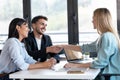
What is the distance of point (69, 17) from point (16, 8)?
1.01 meters

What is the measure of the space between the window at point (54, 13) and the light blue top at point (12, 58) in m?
2.18

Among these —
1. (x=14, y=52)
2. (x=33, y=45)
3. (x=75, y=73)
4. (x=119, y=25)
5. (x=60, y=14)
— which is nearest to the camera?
(x=75, y=73)

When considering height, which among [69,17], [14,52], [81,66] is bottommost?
[81,66]

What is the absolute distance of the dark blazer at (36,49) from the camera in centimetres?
351

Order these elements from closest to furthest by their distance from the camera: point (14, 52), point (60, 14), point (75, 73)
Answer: point (75, 73), point (14, 52), point (60, 14)

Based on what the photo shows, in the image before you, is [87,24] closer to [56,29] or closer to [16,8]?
[56,29]

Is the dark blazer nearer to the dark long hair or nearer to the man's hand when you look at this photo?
the man's hand

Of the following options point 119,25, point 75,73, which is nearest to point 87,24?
point 119,25

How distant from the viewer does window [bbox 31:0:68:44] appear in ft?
16.3

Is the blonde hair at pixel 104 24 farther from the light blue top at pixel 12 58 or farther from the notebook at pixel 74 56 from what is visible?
the light blue top at pixel 12 58

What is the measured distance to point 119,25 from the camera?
4629 millimetres

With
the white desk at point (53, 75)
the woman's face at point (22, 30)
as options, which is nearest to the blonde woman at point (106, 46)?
the white desk at point (53, 75)

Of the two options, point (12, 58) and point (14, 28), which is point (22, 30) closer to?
point (14, 28)

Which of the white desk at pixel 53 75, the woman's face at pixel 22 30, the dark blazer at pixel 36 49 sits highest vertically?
the woman's face at pixel 22 30
